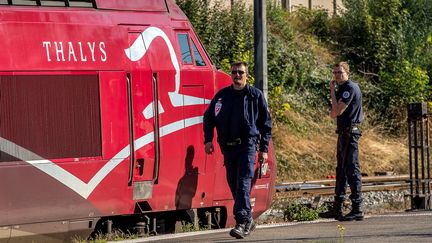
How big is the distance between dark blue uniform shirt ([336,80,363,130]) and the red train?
1478 millimetres

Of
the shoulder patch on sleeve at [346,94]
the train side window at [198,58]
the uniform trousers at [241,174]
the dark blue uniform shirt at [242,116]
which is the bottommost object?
the uniform trousers at [241,174]

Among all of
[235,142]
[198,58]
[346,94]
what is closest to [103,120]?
[235,142]

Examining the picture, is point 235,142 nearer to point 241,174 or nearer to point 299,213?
point 241,174

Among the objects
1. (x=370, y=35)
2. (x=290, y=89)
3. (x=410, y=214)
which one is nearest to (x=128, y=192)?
(x=410, y=214)

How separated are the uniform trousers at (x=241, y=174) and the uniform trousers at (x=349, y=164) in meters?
2.17

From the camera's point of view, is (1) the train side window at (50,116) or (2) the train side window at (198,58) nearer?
(1) the train side window at (50,116)

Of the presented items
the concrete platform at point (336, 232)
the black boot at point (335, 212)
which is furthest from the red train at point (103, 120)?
the black boot at point (335, 212)

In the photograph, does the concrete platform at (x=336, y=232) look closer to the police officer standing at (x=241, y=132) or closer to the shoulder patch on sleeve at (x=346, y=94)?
the police officer standing at (x=241, y=132)

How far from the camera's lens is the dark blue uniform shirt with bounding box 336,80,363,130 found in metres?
13.1

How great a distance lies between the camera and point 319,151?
2509 centimetres

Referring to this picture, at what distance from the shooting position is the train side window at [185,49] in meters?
13.1

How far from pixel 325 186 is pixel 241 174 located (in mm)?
7944

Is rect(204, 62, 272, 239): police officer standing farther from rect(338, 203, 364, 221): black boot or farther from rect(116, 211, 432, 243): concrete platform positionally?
rect(338, 203, 364, 221): black boot

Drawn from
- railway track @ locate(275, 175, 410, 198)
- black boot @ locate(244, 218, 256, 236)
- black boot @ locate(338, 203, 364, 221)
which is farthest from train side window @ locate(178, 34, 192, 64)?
railway track @ locate(275, 175, 410, 198)
